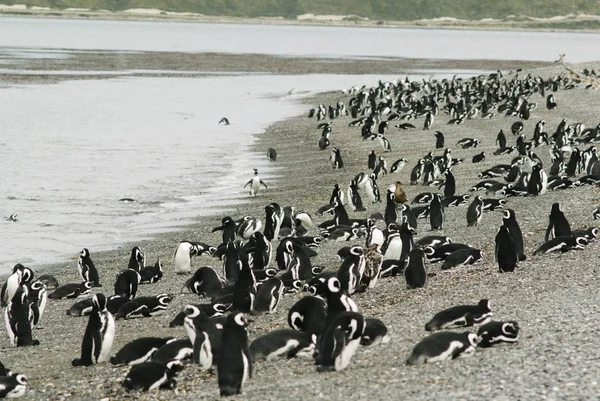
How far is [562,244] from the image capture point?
10.7 metres

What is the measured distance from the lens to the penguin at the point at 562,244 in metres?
10.7

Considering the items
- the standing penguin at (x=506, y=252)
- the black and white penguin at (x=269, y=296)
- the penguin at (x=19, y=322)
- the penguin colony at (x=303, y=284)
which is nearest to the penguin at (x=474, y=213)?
the penguin colony at (x=303, y=284)

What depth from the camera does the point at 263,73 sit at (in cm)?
6284

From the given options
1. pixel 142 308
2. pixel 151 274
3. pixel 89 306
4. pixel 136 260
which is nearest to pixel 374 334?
pixel 142 308

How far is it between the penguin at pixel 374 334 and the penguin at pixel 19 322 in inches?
140

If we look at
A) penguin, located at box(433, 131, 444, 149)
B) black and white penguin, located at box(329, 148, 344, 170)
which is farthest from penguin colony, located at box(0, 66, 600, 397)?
penguin, located at box(433, 131, 444, 149)

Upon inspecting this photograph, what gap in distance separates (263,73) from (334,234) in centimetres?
4966

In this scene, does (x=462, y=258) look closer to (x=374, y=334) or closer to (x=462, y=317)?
(x=462, y=317)

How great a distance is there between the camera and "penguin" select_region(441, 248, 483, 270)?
10.9m

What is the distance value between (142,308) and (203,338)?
8.56ft

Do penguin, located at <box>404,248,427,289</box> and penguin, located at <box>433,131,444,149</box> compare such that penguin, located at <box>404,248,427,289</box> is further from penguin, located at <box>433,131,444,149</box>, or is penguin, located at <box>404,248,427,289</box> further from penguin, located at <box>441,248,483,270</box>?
penguin, located at <box>433,131,444,149</box>

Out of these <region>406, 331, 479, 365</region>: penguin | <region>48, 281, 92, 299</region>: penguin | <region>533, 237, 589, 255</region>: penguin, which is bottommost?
<region>48, 281, 92, 299</region>: penguin

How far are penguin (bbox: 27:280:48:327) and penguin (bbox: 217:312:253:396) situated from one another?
3.68 m

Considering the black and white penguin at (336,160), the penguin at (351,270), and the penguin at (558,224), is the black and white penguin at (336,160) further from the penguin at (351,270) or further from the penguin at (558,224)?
the penguin at (351,270)
